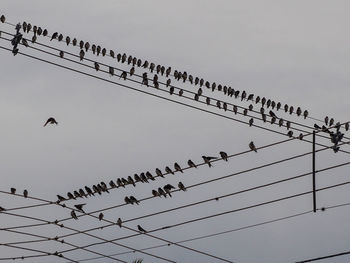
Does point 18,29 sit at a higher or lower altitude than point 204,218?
higher

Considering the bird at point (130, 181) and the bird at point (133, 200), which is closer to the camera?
the bird at point (133, 200)

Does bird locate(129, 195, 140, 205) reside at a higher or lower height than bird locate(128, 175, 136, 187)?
lower

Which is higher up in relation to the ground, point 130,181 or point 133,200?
point 130,181

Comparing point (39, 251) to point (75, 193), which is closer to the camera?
point (39, 251)

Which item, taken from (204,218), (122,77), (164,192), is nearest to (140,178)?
(164,192)

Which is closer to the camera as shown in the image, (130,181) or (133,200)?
(133,200)

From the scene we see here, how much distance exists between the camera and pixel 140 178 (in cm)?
3744

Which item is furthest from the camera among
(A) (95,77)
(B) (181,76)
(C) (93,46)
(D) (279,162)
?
(B) (181,76)

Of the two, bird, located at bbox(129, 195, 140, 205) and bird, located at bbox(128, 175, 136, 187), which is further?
bird, located at bbox(128, 175, 136, 187)

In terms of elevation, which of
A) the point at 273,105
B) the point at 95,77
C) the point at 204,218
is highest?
the point at 273,105

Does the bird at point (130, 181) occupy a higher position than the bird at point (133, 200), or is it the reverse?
the bird at point (130, 181)

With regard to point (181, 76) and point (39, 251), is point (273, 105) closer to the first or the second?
point (181, 76)

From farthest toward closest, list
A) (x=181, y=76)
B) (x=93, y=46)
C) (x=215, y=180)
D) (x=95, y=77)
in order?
1. (x=181, y=76)
2. (x=93, y=46)
3. (x=95, y=77)
4. (x=215, y=180)

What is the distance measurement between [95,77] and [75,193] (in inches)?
378
